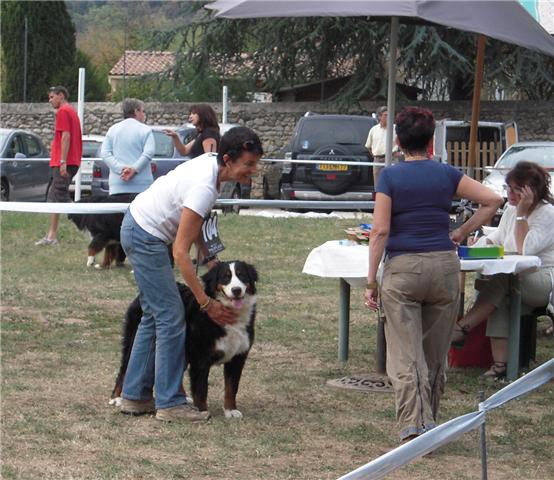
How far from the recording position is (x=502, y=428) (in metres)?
6.24

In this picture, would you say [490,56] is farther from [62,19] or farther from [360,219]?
[62,19]

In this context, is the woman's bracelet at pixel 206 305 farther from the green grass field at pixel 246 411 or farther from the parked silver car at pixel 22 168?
the parked silver car at pixel 22 168

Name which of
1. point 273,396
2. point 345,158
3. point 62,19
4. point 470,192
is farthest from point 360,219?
point 62,19

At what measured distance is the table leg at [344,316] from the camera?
7852 millimetres

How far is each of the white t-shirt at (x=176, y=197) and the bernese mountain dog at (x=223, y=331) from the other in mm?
356

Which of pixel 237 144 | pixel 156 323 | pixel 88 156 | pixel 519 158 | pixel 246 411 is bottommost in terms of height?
pixel 246 411

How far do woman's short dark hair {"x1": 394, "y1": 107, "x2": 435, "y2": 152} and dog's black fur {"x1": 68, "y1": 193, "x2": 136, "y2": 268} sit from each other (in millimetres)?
6112

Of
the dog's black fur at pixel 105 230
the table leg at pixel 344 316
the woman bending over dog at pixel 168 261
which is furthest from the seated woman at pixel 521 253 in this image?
the dog's black fur at pixel 105 230

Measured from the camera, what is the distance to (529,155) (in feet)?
63.2

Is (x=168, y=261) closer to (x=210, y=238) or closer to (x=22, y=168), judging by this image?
(x=210, y=238)

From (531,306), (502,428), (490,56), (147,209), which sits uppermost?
(490,56)

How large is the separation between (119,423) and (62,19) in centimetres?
3504

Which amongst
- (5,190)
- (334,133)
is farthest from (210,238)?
(334,133)

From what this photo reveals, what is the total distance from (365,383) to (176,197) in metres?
2.14
